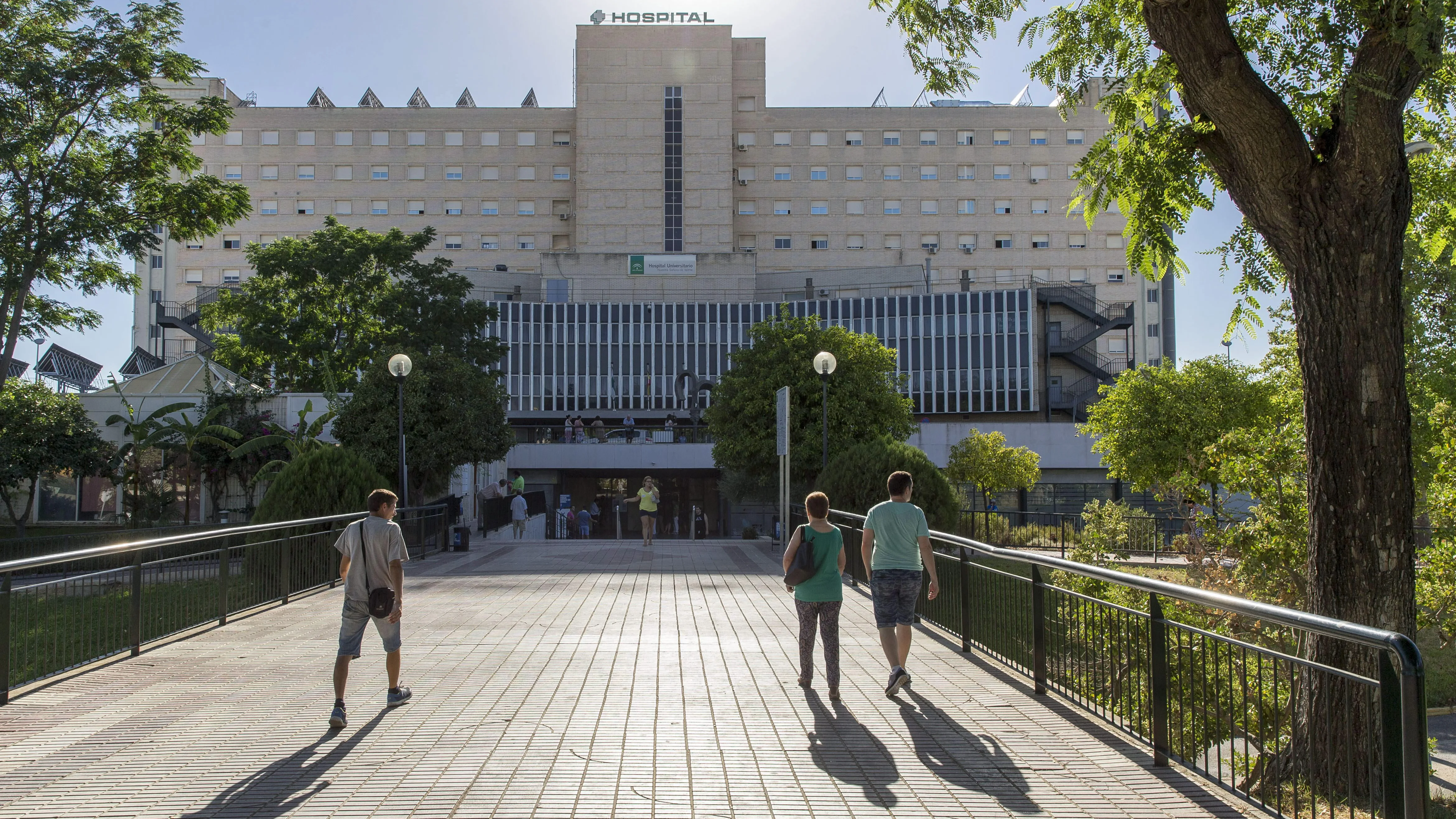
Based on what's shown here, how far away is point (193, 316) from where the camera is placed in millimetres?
67500

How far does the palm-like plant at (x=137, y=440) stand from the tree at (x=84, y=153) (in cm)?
341

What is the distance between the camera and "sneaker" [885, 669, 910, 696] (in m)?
7.55

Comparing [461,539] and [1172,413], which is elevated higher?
[1172,413]

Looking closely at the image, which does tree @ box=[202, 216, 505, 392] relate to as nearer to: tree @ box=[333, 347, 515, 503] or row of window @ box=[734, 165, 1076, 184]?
tree @ box=[333, 347, 515, 503]

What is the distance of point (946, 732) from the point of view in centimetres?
663

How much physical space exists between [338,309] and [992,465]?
2696cm

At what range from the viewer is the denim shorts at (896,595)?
318 inches

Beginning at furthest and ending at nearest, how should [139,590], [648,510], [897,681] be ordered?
[648,510] → [139,590] → [897,681]

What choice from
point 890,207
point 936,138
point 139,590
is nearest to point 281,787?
point 139,590

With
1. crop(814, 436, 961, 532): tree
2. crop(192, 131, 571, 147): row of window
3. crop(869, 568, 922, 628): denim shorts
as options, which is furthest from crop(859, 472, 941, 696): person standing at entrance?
crop(192, 131, 571, 147): row of window

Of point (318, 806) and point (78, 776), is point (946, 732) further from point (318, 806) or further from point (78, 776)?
point (78, 776)

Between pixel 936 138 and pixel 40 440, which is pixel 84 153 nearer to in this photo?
pixel 40 440

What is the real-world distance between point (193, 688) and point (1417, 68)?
29.1ft

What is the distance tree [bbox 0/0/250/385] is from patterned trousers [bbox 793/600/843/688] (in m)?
23.2
